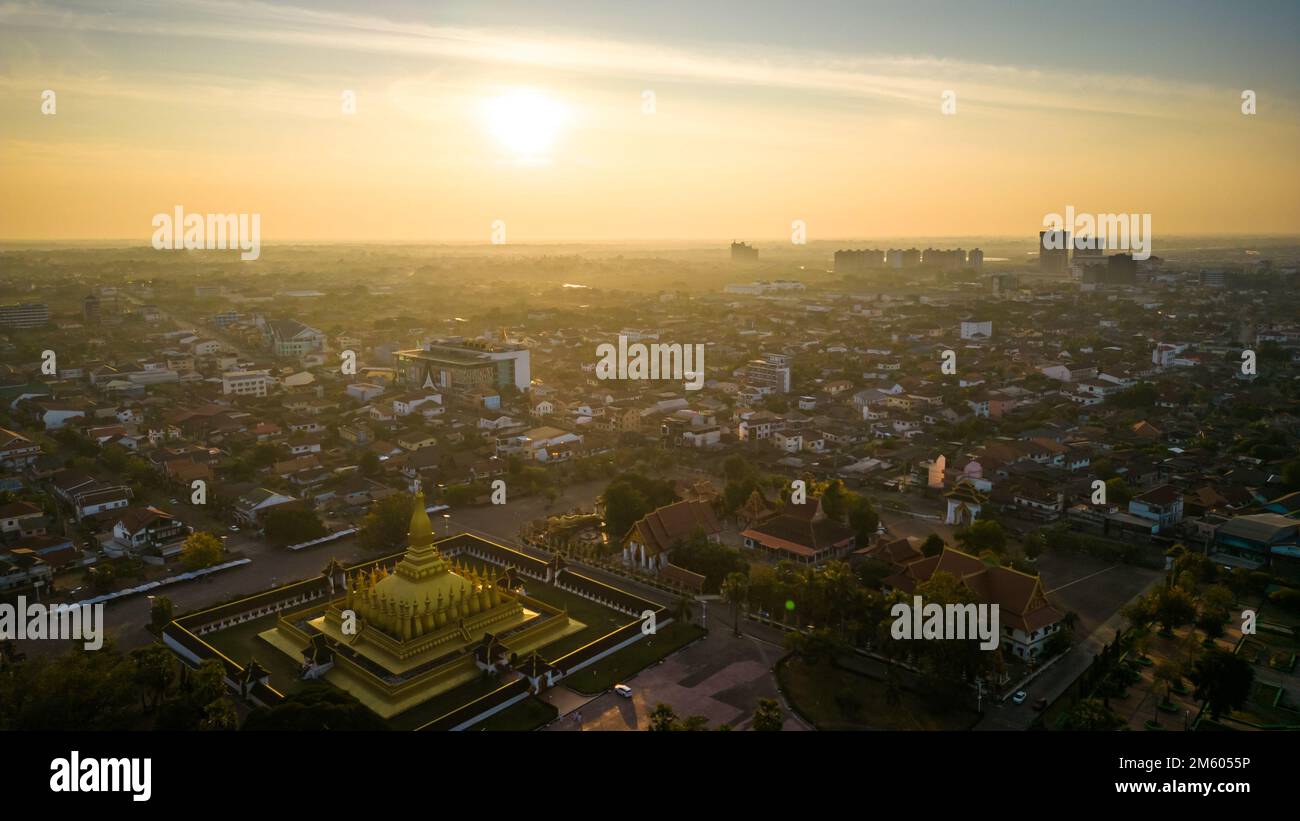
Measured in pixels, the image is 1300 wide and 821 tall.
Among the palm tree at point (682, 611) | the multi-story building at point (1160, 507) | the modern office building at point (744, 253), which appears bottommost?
the palm tree at point (682, 611)

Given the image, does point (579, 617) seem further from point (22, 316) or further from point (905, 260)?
point (905, 260)

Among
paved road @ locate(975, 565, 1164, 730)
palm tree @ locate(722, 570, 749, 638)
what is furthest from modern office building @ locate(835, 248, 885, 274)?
palm tree @ locate(722, 570, 749, 638)

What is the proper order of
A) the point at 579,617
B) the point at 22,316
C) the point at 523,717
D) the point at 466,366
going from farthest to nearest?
the point at 22,316 < the point at 466,366 < the point at 579,617 < the point at 523,717

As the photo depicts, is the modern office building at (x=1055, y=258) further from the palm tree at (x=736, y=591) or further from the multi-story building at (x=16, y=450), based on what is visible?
the multi-story building at (x=16, y=450)

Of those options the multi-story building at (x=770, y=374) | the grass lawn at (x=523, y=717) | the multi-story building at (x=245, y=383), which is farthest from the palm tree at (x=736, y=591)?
the multi-story building at (x=245, y=383)

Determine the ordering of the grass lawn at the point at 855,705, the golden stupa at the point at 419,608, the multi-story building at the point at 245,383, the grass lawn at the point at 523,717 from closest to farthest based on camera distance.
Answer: the grass lawn at the point at 523,717 → the grass lawn at the point at 855,705 → the golden stupa at the point at 419,608 → the multi-story building at the point at 245,383

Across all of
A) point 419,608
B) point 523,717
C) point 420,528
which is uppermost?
point 420,528

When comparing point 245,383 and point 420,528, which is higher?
point 245,383

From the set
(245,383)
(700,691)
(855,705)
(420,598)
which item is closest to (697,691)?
(700,691)
